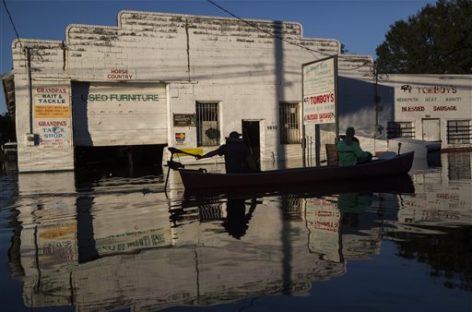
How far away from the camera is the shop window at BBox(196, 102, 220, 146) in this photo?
2509 cm

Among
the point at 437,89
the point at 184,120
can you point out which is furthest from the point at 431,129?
the point at 184,120

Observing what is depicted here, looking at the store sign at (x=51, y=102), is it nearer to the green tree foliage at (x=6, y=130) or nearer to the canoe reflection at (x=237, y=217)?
the canoe reflection at (x=237, y=217)

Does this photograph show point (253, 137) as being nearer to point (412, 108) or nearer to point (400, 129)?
point (400, 129)

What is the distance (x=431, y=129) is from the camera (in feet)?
100

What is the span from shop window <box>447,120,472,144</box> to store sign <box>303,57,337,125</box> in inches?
589

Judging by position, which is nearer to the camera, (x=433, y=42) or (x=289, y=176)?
(x=289, y=176)

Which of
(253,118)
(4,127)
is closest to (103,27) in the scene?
(253,118)

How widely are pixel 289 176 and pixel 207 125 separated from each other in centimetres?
1308

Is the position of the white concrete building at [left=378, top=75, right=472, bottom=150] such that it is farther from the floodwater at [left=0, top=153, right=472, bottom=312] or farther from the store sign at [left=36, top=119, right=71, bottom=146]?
the floodwater at [left=0, top=153, right=472, bottom=312]

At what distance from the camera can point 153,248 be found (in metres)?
6.38

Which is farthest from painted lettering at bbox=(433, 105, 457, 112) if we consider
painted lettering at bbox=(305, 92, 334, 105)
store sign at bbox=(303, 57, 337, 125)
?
painted lettering at bbox=(305, 92, 334, 105)

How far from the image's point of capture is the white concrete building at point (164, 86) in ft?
72.9

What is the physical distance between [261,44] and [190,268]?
21897mm

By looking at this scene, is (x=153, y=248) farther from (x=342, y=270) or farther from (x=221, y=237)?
(x=342, y=270)
